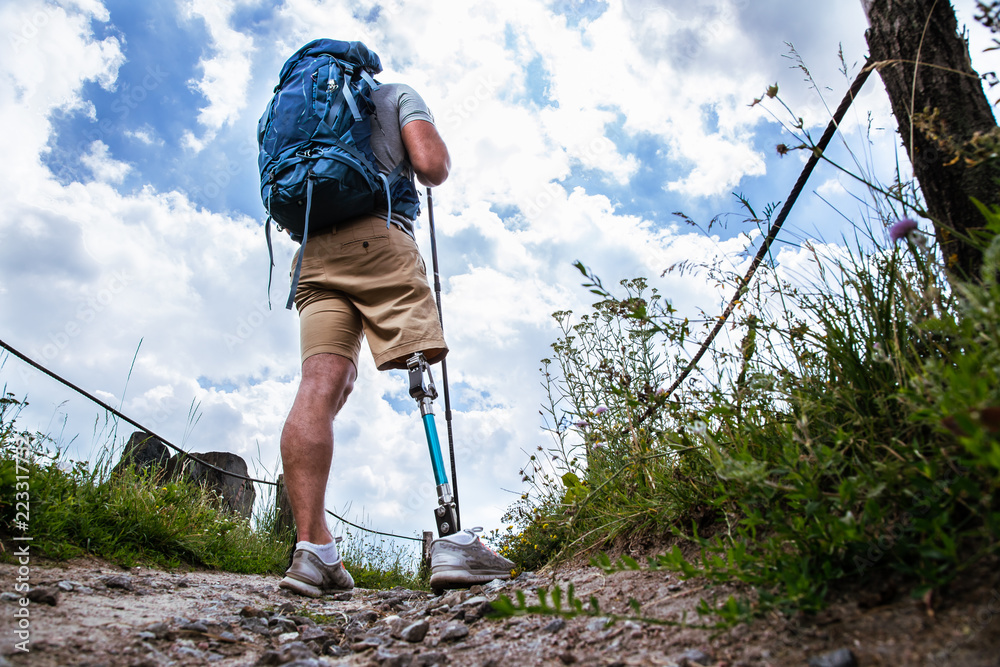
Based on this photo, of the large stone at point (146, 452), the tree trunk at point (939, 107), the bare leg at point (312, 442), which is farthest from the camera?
the large stone at point (146, 452)

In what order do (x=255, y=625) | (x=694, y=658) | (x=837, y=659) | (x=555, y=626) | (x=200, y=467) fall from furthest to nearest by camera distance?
1. (x=200, y=467)
2. (x=255, y=625)
3. (x=555, y=626)
4. (x=694, y=658)
5. (x=837, y=659)

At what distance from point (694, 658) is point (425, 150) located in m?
2.19

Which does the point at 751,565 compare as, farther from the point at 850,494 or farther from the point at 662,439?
the point at 662,439

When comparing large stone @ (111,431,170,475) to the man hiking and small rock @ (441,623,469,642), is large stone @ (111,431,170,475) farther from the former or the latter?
small rock @ (441,623,469,642)

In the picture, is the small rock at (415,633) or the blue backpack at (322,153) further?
the blue backpack at (322,153)

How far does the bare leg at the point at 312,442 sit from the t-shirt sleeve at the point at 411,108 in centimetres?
115

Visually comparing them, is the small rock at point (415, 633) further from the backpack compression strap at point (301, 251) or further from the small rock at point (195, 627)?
the backpack compression strap at point (301, 251)

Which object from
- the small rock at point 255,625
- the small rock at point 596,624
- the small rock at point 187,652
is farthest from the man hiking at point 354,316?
the small rock at point 596,624

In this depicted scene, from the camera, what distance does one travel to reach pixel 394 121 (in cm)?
269

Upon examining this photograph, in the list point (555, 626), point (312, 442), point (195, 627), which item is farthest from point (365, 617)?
point (555, 626)

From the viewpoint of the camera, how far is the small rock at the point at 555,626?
1431 millimetres

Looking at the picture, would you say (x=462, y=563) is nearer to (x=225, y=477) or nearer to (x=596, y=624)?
(x=596, y=624)

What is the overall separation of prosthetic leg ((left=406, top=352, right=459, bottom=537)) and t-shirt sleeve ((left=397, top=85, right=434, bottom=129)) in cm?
110

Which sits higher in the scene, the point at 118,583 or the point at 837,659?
the point at 118,583
